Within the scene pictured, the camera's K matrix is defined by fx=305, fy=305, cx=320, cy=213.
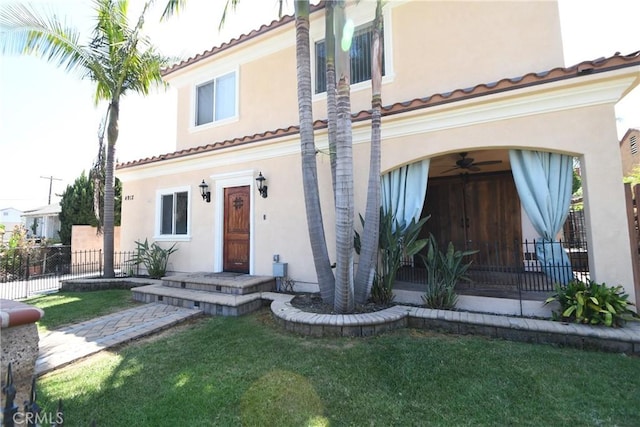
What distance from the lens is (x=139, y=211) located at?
1143 centimetres

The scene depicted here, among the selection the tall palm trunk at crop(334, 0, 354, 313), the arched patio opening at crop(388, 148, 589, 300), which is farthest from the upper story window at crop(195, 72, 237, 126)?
the arched patio opening at crop(388, 148, 589, 300)

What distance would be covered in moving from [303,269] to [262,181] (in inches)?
105

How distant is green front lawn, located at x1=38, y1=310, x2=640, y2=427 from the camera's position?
10.1ft

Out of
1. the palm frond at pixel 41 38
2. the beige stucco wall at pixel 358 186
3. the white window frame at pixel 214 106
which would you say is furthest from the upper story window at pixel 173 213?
the palm frond at pixel 41 38

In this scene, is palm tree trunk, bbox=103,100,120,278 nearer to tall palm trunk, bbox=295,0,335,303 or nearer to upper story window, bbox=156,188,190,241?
upper story window, bbox=156,188,190,241

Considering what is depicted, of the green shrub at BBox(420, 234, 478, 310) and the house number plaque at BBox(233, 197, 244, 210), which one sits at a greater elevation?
the house number plaque at BBox(233, 197, 244, 210)

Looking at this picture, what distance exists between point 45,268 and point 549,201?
18.5 m

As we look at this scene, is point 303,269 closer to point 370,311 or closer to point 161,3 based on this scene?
point 370,311

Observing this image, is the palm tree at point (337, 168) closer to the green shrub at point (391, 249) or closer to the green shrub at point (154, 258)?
the green shrub at point (391, 249)

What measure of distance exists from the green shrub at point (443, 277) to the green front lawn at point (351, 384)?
3.37 feet

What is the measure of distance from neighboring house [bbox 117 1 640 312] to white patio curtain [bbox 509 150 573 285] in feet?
1.22

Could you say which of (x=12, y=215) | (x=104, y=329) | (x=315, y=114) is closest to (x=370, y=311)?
(x=104, y=329)

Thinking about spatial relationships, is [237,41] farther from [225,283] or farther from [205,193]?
[225,283]

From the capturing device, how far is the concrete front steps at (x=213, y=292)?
6.73 m
